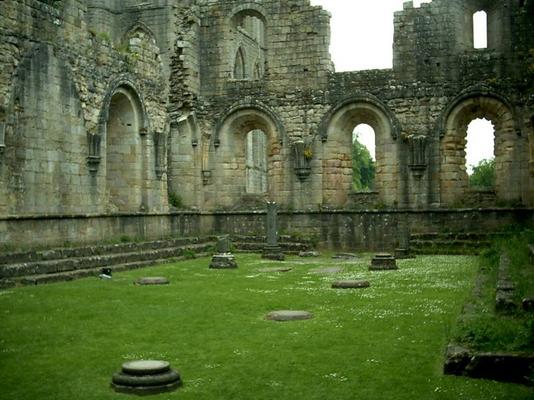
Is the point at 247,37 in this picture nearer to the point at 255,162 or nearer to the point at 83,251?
the point at 255,162

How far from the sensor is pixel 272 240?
2145cm

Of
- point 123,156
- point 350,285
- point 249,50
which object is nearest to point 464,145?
point 123,156

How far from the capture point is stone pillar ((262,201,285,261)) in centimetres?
2098

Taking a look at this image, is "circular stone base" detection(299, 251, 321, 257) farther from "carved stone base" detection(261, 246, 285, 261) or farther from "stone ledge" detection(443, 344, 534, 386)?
"stone ledge" detection(443, 344, 534, 386)

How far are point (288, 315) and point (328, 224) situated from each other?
45.6ft

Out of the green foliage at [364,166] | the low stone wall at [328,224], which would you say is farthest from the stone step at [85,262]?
the green foliage at [364,166]

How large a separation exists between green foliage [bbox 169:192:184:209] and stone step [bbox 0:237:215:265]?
74.6 inches

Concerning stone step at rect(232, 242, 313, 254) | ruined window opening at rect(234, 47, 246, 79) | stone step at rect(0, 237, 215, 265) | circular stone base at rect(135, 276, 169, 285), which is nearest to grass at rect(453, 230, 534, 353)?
circular stone base at rect(135, 276, 169, 285)

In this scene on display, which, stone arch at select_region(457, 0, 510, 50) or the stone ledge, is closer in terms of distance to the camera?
the stone ledge

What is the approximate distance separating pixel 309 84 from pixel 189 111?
13.6ft

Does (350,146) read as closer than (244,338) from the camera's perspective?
No

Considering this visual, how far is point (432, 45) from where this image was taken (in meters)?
23.5

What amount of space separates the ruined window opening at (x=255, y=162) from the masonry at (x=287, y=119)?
851 centimetres

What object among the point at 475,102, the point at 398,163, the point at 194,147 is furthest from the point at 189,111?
the point at 475,102
